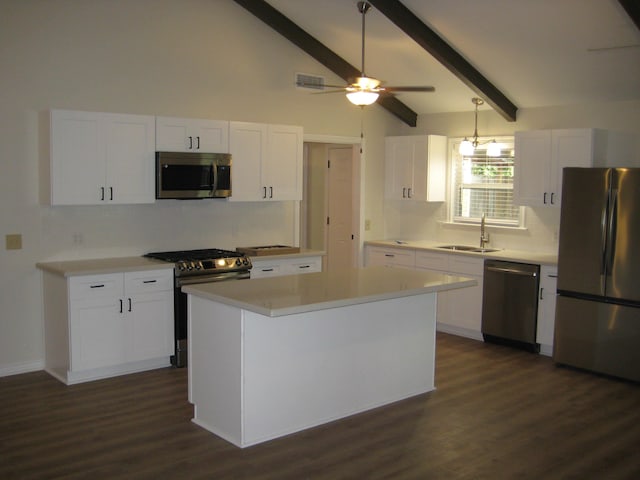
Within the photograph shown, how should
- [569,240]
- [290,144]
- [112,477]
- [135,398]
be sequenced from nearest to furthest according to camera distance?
[112,477]
[135,398]
[569,240]
[290,144]

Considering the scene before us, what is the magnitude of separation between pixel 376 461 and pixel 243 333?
3.62 feet

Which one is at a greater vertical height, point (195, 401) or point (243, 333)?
point (243, 333)

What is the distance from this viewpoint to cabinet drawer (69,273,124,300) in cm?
531

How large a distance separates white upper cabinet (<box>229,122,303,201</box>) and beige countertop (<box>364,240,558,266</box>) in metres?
1.42

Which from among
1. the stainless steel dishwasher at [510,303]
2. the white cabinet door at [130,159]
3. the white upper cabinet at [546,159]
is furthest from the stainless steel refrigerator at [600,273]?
the white cabinet door at [130,159]

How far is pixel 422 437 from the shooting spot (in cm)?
441

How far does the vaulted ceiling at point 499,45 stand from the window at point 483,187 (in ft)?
1.81

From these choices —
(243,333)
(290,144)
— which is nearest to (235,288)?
(243,333)

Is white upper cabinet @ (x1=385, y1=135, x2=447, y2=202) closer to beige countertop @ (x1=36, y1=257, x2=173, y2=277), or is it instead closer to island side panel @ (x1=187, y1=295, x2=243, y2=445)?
beige countertop @ (x1=36, y1=257, x2=173, y2=277)

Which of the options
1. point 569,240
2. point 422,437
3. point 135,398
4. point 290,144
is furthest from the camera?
point 290,144

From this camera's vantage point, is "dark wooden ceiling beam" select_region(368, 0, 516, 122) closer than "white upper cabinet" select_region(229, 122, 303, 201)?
Yes

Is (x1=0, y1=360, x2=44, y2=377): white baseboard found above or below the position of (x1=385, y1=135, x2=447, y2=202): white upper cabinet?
below

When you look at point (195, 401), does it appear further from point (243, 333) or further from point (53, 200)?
point (53, 200)

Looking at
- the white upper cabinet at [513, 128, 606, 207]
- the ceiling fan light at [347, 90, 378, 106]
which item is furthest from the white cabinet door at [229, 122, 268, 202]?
the white upper cabinet at [513, 128, 606, 207]
